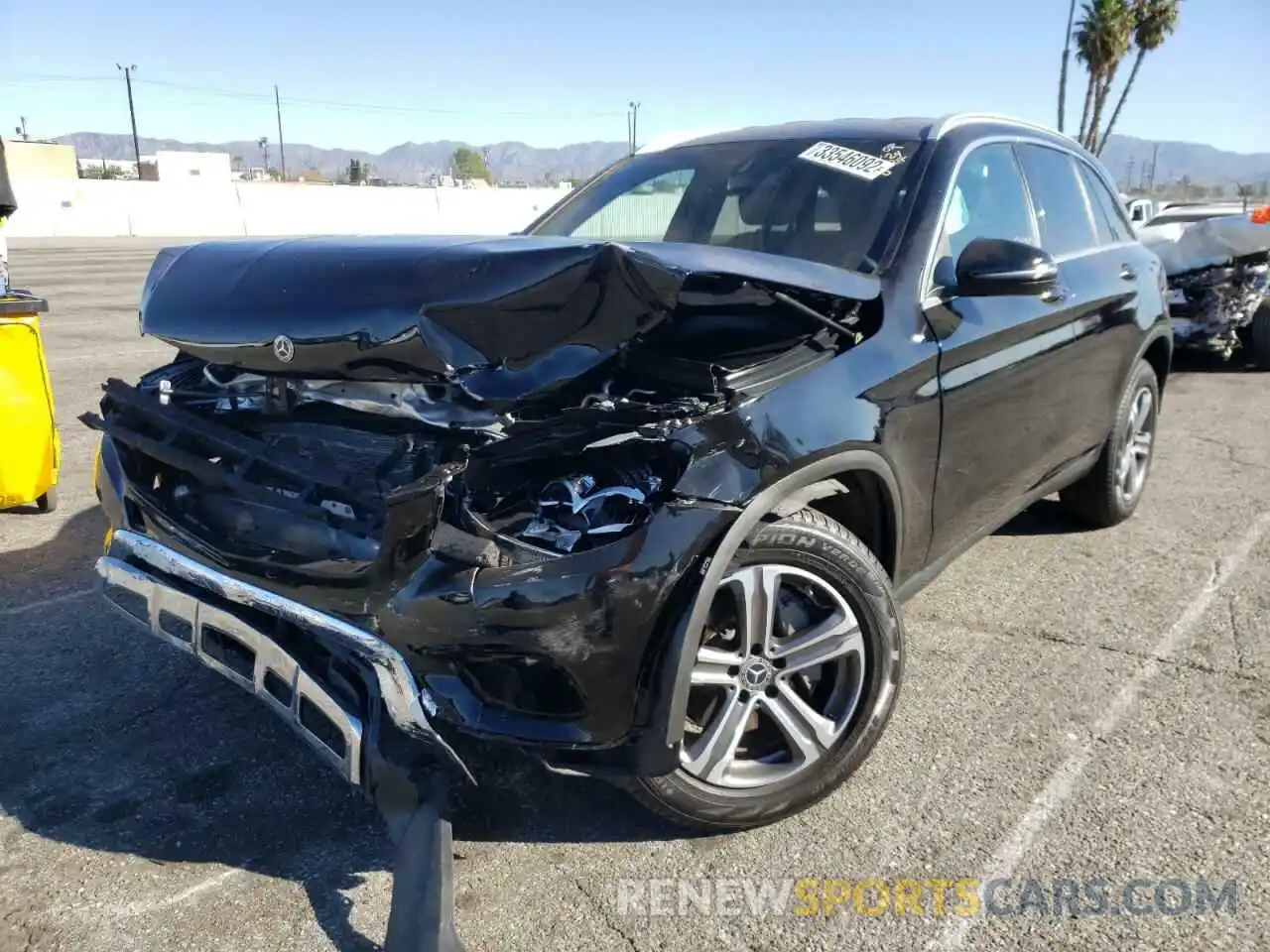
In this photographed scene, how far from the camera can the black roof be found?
3695 mm

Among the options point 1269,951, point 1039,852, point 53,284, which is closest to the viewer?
point 1269,951

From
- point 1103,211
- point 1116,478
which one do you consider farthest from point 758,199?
point 1116,478

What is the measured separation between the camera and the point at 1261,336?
1012 cm

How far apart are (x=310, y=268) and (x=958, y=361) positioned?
6.57 ft

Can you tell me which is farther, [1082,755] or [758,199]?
[758,199]

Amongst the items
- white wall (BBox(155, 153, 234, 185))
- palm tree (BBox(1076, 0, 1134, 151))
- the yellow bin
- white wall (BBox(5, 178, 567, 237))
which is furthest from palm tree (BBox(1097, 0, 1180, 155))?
white wall (BBox(155, 153, 234, 185))

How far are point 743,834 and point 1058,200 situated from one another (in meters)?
3.08

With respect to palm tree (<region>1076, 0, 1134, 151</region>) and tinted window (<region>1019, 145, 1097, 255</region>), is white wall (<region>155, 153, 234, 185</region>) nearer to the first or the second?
palm tree (<region>1076, 0, 1134, 151</region>)

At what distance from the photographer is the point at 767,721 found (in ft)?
9.19

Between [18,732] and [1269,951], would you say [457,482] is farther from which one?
[1269,951]

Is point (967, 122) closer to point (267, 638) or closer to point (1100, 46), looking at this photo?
point (267, 638)

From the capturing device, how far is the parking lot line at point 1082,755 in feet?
8.39

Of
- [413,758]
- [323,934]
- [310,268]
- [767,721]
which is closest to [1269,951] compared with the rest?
[767,721]

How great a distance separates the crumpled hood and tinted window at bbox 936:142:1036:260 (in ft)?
2.78
